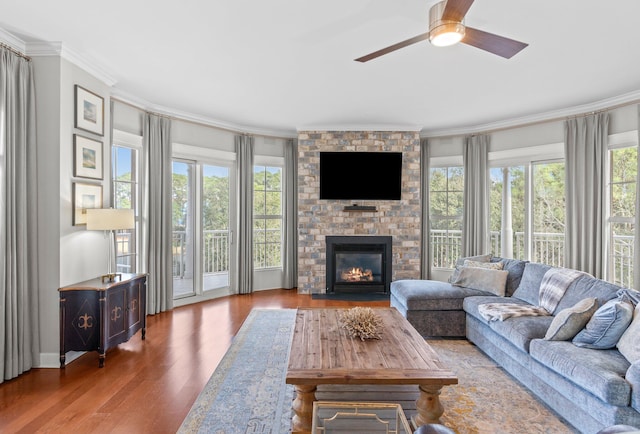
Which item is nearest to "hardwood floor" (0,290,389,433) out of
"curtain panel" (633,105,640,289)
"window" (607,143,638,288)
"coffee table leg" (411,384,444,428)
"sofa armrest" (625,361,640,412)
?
"coffee table leg" (411,384,444,428)

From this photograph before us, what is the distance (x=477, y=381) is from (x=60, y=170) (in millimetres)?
4012

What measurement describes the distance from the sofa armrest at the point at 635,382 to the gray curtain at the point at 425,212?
4.46 meters

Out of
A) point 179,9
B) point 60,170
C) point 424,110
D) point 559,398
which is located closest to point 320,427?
point 559,398

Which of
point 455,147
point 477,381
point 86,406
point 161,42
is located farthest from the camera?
point 455,147

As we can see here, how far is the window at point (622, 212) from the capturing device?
444cm

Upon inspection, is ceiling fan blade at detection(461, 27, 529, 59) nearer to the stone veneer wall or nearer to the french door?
the stone veneer wall

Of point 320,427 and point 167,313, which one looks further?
point 167,313

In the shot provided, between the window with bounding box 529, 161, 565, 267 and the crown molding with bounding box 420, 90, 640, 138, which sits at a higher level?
the crown molding with bounding box 420, 90, 640, 138

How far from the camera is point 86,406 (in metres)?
2.49

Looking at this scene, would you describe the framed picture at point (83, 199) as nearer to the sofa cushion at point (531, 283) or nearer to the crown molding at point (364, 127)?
the crown molding at point (364, 127)

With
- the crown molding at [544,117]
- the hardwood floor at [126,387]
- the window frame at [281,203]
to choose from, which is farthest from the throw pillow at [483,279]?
the window frame at [281,203]

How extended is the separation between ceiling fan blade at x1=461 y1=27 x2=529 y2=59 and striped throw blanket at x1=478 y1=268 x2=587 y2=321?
2.11m

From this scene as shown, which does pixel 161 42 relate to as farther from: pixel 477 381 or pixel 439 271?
pixel 439 271

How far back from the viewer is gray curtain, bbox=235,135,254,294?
6.00 m
